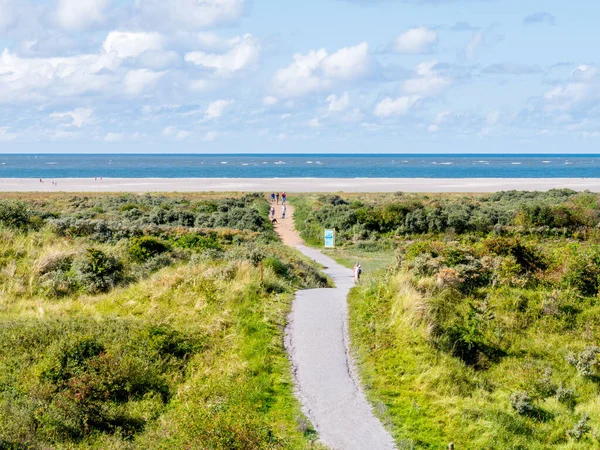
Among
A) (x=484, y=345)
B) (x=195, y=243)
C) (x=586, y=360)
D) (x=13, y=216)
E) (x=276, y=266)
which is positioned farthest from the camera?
(x=13, y=216)

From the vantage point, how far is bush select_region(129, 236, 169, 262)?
73.3 feet

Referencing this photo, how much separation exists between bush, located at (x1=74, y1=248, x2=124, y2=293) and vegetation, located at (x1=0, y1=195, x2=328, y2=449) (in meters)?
0.04

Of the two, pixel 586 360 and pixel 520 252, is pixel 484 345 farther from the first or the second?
pixel 520 252

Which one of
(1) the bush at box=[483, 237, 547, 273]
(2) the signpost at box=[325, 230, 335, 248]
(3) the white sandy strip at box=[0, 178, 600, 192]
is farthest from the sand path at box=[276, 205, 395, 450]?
(3) the white sandy strip at box=[0, 178, 600, 192]

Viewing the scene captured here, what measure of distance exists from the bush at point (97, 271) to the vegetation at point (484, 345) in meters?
7.50

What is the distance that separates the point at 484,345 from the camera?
1520cm

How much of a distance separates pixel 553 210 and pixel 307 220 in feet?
54.2

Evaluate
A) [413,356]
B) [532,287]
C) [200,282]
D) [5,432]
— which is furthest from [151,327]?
[532,287]

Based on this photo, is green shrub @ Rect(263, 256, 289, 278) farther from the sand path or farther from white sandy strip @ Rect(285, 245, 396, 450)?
white sandy strip @ Rect(285, 245, 396, 450)

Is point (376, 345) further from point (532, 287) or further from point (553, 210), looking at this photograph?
point (553, 210)

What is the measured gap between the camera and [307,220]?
4691 cm

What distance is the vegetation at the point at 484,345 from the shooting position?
11.6 meters

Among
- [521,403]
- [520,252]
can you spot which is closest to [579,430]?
[521,403]

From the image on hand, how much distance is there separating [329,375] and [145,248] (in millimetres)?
11950
